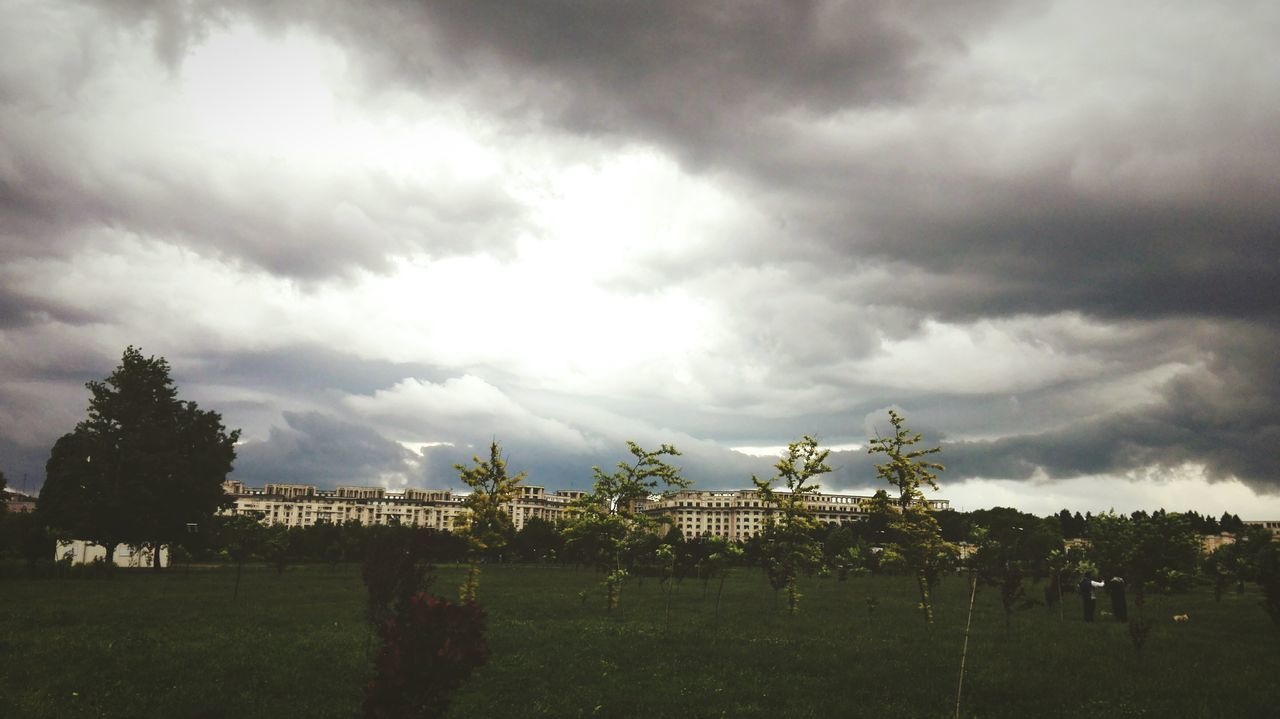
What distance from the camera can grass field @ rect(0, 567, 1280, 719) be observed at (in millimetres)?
16250

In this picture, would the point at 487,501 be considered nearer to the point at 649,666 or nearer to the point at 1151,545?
the point at 649,666

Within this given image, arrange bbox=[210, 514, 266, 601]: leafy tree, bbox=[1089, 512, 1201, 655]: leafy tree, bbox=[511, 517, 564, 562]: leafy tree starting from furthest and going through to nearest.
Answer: bbox=[511, 517, 564, 562]: leafy tree < bbox=[1089, 512, 1201, 655]: leafy tree < bbox=[210, 514, 266, 601]: leafy tree

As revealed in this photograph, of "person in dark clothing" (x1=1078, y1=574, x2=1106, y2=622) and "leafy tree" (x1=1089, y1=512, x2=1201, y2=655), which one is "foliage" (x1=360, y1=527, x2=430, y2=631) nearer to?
"person in dark clothing" (x1=1078, y1=574, x2=1106, y2=622)

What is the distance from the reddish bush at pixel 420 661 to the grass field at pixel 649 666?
18.8 ft

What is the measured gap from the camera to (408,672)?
408 inches

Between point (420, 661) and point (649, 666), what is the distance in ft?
37.8

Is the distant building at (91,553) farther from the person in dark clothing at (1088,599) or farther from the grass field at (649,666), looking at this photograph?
the person in dark clothing at (1088,599)

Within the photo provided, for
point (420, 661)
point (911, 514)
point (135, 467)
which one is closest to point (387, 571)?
point (420, 661)

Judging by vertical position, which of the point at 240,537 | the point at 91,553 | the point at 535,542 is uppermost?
the point at 240,537

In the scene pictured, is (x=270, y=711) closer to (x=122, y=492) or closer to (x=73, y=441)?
(x=122, y=492)

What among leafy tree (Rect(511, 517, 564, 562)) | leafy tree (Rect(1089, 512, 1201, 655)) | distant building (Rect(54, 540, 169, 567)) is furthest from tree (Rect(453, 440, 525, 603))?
leafy tree (Rect(511, 517, 564, 562))

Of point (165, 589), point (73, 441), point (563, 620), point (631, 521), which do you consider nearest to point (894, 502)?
point (631, 521)

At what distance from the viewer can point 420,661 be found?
34.2 ft

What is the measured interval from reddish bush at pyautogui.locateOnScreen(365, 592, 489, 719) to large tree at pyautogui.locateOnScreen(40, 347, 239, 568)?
6216 cm
